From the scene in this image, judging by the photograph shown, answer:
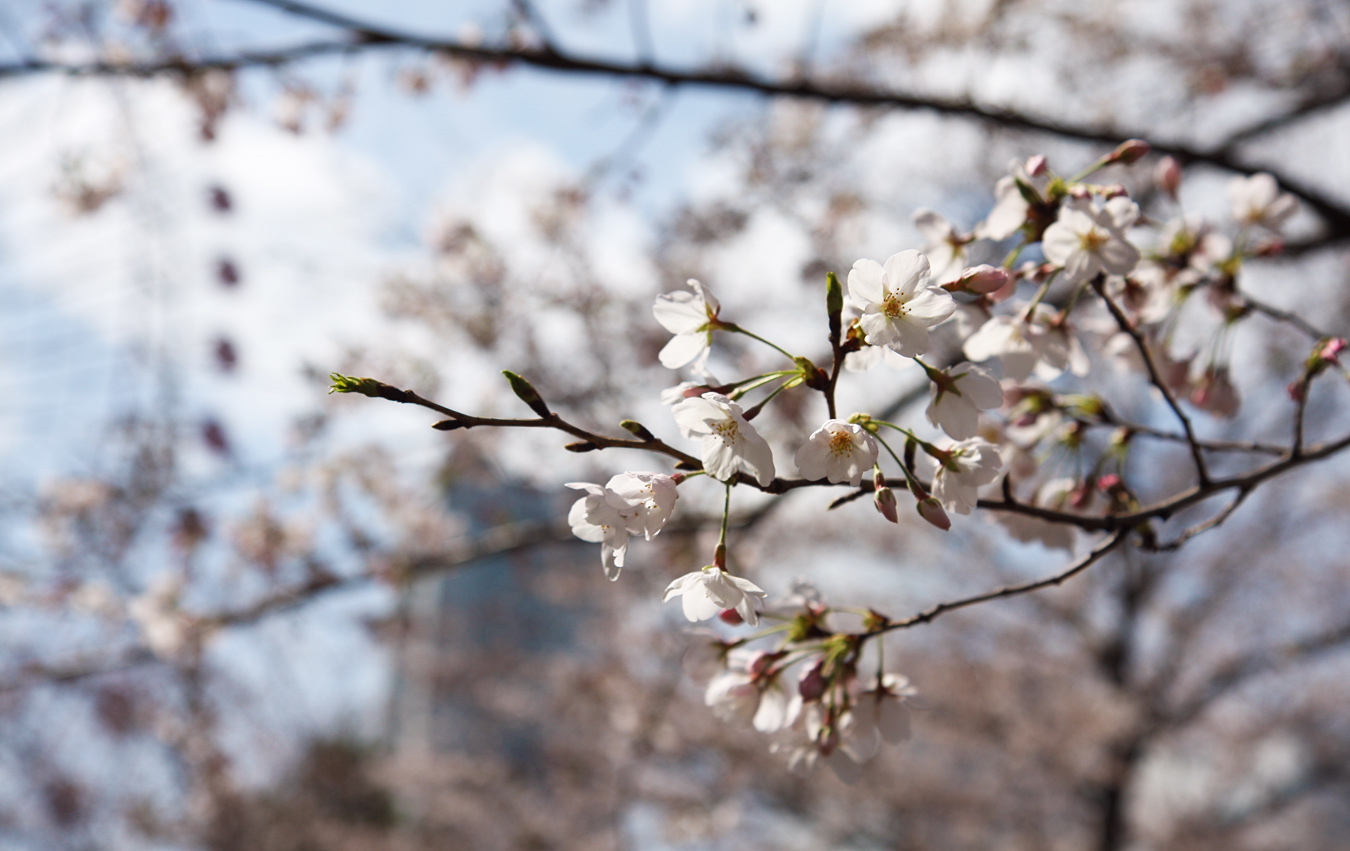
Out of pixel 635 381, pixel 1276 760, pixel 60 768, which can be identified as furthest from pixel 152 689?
pixel 1276 760

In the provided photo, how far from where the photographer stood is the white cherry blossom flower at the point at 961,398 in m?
0.94

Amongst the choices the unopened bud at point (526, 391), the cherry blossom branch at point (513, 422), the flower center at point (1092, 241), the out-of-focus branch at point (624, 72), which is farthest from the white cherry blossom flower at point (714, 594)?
the out-of-focus branch at point (624, 72)

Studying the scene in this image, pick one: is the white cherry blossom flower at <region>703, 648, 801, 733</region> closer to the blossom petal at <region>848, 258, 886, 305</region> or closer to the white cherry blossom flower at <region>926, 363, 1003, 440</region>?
the white cherry blossom flower at <region>926, 363, 1003, 440</region>

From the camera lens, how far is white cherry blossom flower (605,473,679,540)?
0.86 metres

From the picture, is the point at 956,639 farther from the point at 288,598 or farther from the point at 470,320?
the point at 288,598

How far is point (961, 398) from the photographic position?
954 mm

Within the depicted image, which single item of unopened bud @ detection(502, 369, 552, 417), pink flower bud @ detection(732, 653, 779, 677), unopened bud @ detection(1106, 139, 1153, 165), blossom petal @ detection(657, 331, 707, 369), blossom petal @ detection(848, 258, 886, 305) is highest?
unopened bud @ detection(1106, 139, 1153, 165)

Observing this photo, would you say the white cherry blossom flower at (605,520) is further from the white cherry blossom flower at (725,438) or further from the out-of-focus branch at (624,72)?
the out-of-focus branch at (624,72)

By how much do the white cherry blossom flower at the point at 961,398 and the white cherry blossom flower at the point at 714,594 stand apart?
28 centimetres

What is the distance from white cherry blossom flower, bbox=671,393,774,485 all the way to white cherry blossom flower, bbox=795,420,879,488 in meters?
0.04

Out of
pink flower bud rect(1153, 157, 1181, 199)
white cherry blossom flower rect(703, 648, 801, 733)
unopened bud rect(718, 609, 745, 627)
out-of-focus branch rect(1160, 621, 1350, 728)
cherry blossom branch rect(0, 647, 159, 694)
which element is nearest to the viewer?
unopened bud rect(718, 609, 745, 627)

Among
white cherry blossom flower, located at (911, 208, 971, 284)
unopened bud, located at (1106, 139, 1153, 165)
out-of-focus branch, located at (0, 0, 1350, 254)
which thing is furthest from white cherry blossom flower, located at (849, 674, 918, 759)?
out-of-focus branch, located at (0, 0, 1350, 254)

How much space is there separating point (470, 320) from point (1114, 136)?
4391 millimetres

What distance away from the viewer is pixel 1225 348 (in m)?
1.36
